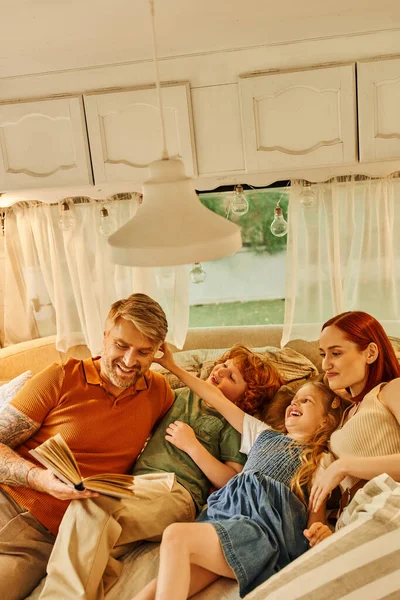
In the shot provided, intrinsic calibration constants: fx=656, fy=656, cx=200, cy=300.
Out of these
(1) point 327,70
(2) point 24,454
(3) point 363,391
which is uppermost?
(1) point 327,70

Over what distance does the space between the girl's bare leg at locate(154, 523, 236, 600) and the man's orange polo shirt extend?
0.53 metres

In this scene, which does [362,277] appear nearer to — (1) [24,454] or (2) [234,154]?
(2) [234,154]

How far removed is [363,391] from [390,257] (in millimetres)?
1047

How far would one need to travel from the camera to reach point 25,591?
187cm

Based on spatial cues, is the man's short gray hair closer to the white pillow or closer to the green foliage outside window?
the white pillow

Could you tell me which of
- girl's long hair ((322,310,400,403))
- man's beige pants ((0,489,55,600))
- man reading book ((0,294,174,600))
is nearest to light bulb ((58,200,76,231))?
man reading book ((0,294,174,600))

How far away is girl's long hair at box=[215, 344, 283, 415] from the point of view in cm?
246

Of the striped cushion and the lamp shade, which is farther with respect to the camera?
the striped cushion

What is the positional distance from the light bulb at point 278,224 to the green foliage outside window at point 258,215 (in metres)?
0.22

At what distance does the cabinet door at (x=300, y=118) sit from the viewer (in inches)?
93.4

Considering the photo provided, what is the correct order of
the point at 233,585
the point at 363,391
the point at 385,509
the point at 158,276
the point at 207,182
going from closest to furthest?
the point at 385,509
the point at 233,585
the point at 363,391
the point at 207,182
the point at 158,276

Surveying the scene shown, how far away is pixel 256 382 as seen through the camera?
8.13 ft

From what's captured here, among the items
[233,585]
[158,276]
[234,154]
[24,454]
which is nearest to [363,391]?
[233,585]

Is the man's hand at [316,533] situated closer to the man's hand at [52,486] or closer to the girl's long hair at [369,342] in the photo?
the girl's long hair at [369,342]
